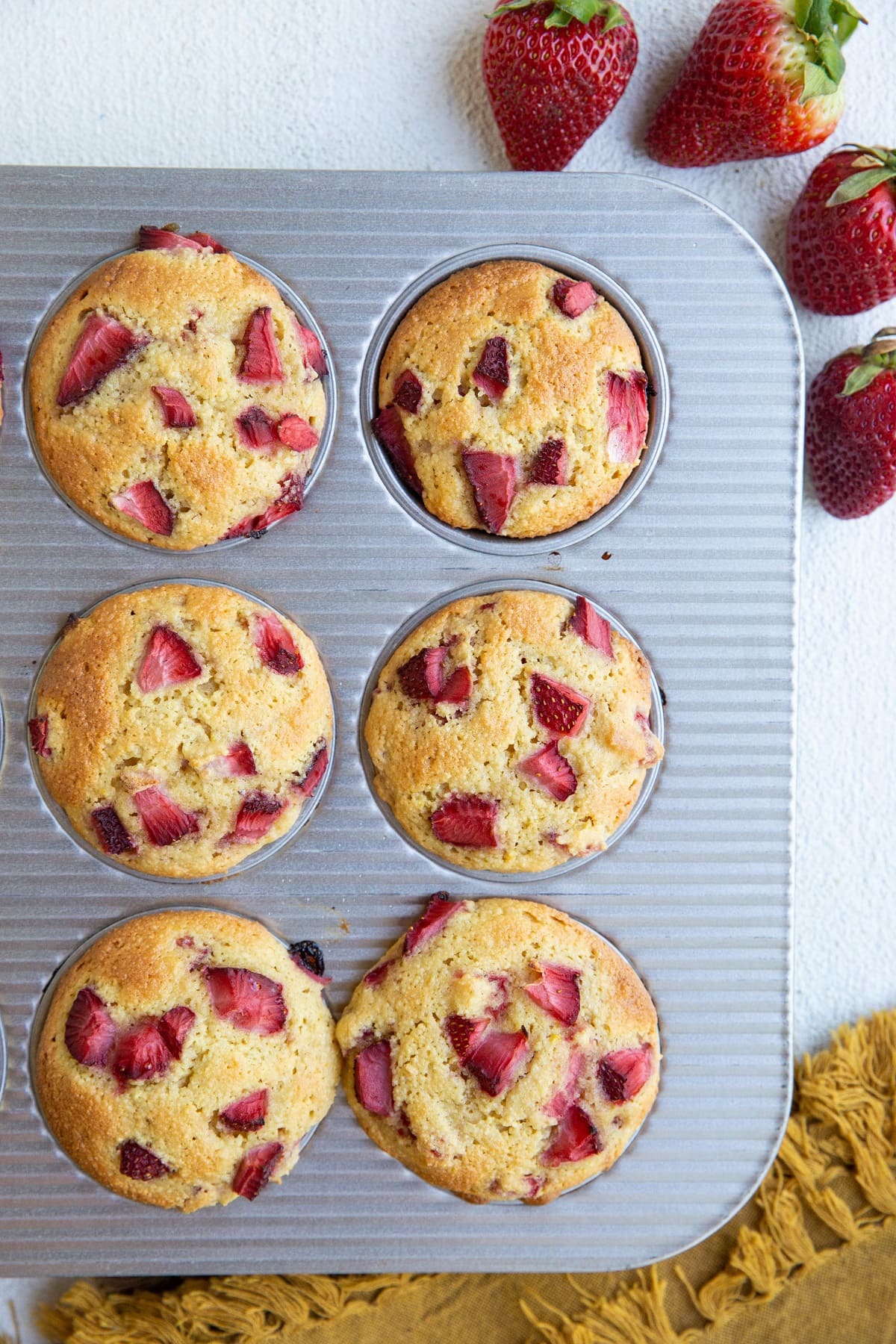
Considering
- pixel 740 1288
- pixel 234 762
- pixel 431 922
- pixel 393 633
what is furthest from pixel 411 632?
pixel 740 1288

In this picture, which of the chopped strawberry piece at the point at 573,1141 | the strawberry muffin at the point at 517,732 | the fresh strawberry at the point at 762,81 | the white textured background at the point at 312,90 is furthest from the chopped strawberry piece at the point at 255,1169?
the fresh strawberry at the point at 762,81

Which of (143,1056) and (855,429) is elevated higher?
(855,429)

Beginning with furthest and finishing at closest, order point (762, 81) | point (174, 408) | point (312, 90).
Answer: point (312, 90), point (762, 81), point (174, 408)

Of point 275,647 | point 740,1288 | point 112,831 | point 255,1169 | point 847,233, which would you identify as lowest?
point 740,1288

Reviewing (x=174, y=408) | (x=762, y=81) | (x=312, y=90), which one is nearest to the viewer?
(x=174, y=408)

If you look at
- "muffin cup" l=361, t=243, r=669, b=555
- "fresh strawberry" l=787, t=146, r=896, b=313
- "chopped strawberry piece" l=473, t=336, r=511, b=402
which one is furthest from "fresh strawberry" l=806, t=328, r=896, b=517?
"chopped strawberry piece" l=473, t=336, r=511, b=402

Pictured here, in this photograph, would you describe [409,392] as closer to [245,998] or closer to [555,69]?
[555,69]

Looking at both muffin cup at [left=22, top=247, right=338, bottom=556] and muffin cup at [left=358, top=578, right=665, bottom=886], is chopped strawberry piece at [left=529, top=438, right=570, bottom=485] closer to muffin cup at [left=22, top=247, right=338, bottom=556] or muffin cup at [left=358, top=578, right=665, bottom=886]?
muffin cup at [left=358, top=578, right=665, bottom=886]
